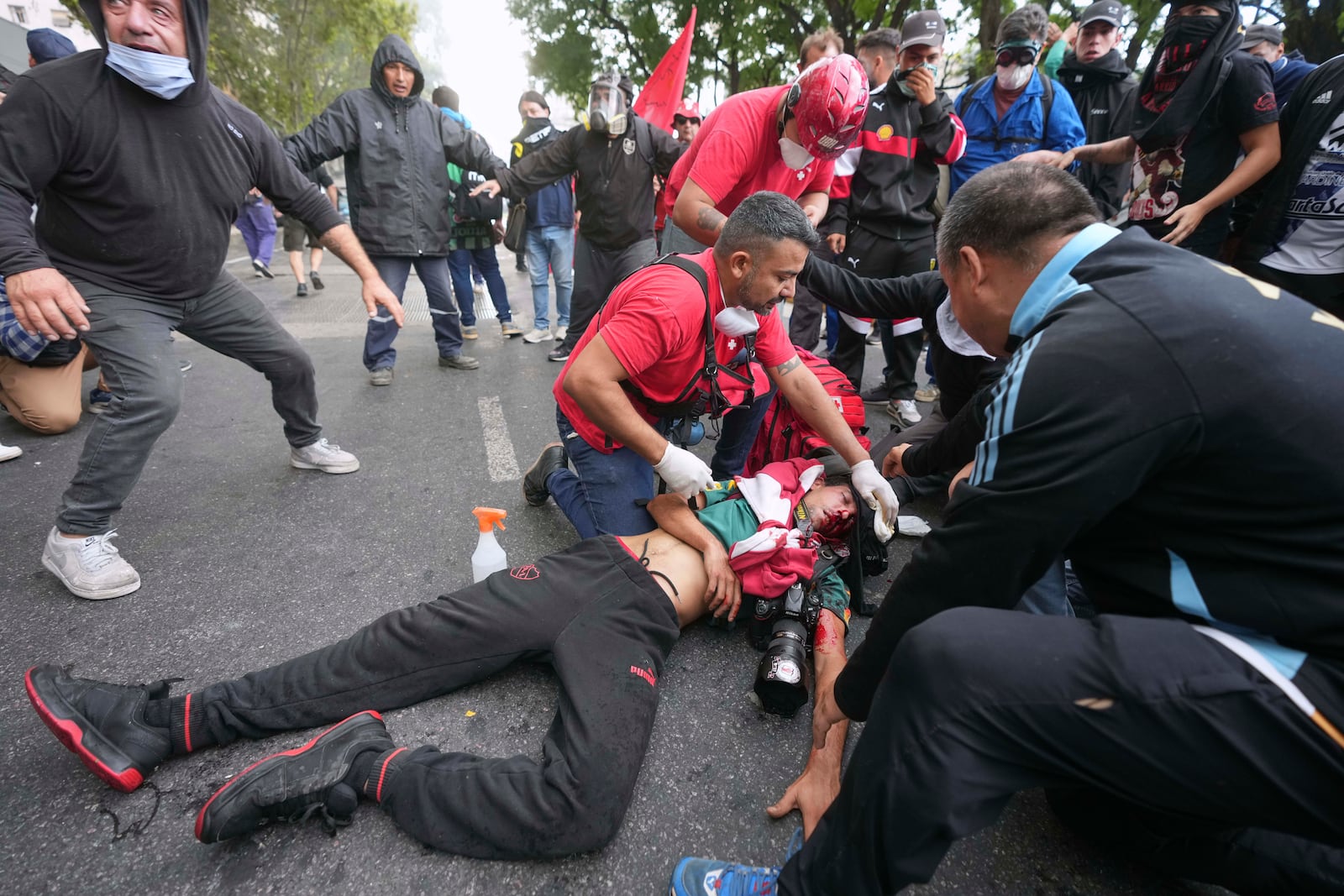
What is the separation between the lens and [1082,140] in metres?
3.83

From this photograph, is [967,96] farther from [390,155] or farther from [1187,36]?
[390,155]

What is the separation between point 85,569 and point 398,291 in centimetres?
287

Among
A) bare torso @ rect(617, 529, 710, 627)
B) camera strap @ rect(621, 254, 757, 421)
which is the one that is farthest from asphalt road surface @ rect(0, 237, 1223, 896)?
camera strap @ rect(621, 254, 757, 421)

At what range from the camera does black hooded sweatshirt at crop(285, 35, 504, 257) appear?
3848mm

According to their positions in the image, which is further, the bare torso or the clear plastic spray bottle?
the clear plastic spray bottle

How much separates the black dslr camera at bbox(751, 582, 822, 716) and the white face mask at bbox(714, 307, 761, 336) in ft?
2.90

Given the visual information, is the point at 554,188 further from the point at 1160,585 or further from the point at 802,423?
the point at 1160,585

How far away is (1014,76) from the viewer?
377 centimetres

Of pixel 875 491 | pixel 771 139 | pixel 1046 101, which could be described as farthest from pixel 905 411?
pixel 1046 101

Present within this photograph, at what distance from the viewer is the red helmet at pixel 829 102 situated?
2.60 meters

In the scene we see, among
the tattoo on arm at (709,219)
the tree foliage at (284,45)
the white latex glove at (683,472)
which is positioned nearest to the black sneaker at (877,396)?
the tattoo on arm at (709,219)

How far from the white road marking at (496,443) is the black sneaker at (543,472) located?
32cm

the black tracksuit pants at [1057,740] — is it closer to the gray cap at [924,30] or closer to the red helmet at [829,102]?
the red helmet at [829,102]

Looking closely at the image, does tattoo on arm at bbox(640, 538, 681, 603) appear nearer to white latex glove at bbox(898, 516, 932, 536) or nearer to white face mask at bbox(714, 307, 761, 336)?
white face mask at bbox(714, 307, 761, 336)
